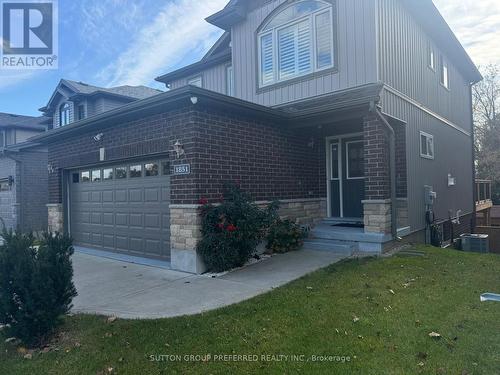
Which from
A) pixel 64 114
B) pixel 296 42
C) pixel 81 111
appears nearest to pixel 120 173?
pixel 296 42

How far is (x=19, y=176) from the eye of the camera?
1758 centimetres

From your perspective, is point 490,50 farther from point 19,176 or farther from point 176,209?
point 19,176

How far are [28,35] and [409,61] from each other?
10063 mm

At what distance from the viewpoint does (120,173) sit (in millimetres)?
9375

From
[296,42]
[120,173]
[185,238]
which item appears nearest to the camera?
[185,238]

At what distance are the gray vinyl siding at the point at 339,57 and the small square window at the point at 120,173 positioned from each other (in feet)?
13.8

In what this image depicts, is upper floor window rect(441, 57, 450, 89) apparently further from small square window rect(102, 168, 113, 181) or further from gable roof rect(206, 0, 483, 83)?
small square window rect(102, 168, 113, 181)

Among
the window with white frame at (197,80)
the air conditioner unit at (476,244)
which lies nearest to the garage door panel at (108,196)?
the window with white frame at (197,80)

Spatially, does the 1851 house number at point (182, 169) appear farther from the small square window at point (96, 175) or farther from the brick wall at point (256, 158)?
the small square window at point (96, 175)

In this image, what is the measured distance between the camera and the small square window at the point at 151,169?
27.6 feet

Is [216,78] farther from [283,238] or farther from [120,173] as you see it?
[283,238]

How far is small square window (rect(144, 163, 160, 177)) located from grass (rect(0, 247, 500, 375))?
13.3 feet

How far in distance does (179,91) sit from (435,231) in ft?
25.2

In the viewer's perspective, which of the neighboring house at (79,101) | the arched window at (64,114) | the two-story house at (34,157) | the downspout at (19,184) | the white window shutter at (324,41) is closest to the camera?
the white window shutter at (324,41)
